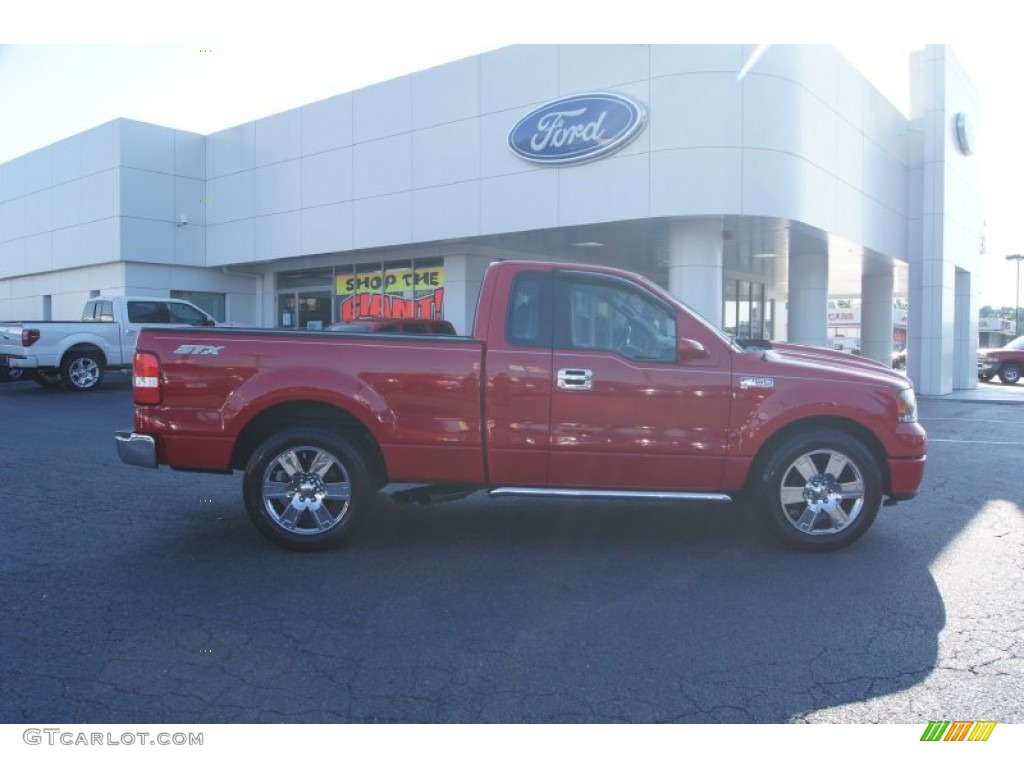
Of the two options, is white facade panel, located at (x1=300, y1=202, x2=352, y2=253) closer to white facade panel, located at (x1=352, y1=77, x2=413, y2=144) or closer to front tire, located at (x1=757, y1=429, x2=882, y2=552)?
white facade panel, located at (x1=352, y1=77, x2=413, y2=144)

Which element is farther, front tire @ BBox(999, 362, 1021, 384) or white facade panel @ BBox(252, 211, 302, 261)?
front tire @ BBox(999, 362, 1021, 384)

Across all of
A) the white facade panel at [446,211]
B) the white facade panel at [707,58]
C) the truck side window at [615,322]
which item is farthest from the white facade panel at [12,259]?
the truck side window at [615,322]

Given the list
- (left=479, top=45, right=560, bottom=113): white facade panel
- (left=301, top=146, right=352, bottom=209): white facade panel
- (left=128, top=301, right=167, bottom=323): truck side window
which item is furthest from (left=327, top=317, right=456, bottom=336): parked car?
(left=301, top=146, right=352, bottom=209): white facade panel

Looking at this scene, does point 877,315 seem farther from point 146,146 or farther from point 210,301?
point 146,146

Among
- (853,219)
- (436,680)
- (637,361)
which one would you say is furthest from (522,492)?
(853,219)

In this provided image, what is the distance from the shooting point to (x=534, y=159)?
1666 centimetres

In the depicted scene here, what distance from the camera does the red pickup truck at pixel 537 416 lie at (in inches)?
222

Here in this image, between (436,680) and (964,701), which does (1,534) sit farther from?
(964,701)

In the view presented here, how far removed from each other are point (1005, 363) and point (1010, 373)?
388 millimetres

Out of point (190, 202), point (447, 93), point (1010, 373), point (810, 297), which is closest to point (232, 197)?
point (190, 202)

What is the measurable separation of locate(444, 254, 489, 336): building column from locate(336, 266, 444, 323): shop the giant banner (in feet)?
0.92

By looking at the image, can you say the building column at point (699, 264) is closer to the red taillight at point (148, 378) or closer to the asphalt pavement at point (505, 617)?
the asphalt pavement at point (505, 617)

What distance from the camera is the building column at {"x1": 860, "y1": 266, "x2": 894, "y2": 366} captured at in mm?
24500

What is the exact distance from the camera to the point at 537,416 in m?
5.63
